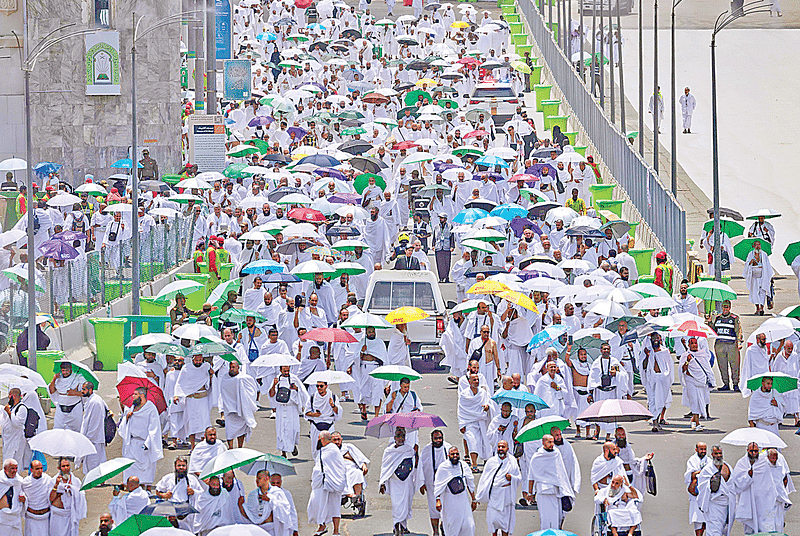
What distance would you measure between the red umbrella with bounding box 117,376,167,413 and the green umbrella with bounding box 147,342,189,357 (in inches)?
41.7

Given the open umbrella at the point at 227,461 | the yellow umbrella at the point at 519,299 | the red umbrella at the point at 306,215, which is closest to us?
the open umbrella at the point at 227,461

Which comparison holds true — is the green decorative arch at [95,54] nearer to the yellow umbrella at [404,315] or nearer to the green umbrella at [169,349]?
the yellow umbrella at [404,315]

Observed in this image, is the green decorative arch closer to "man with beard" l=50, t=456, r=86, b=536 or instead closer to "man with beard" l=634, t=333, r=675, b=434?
"man with beard" l=634, t=333, r=675, b=434

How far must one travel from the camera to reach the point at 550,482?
45.7ft

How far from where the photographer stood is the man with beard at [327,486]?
1393 cm

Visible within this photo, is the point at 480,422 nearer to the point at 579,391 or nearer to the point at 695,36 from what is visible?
the point at 579,391

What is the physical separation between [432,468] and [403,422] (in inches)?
21.2

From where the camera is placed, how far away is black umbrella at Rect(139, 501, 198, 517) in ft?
39.0

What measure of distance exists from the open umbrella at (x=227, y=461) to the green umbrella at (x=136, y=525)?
41.2 inches

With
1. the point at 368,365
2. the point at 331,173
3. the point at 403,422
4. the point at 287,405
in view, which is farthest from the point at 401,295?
the point at 331,173

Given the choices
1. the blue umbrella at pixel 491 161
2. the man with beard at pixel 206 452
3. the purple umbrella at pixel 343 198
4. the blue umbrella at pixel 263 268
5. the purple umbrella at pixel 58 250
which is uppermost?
the blue umbrella at pixel 491 161

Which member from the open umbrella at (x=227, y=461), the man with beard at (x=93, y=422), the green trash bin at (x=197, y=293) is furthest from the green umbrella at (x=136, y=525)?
the green trash bin at (x=197, y=293)

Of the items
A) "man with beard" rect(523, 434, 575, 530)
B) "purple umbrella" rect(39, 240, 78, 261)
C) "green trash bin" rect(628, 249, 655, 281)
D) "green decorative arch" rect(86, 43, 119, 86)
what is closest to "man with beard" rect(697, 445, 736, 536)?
"man with beard" rect(523, 434, 575, 530)

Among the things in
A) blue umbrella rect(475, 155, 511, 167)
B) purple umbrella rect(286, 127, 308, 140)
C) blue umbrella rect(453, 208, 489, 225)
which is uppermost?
purple umbrella rect(286, 127, 308, 140)
